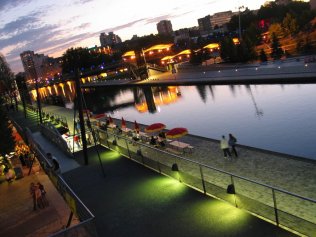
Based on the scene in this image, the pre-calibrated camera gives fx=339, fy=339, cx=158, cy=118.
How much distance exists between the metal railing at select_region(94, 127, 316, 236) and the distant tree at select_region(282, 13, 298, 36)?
59.9m

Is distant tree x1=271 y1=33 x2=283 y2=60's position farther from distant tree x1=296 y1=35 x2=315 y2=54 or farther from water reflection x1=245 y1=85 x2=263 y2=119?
water reflection x1=245 y1=85 x2=263 y2=119

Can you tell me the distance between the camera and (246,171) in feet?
55.1

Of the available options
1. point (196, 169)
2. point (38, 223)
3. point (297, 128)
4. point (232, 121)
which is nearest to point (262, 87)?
point (232, 121)

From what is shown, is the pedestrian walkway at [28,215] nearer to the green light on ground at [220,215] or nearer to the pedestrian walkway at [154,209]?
the pedestrian walkway at [154,209]

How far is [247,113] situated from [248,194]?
18.7 metres

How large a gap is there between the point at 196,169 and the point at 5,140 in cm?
1785

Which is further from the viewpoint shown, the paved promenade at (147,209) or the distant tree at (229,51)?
the distant tree at (229,51)

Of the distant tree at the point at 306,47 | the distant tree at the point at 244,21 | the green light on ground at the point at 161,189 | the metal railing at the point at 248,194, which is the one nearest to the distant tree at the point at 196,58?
the distant tree at the point at 306,47

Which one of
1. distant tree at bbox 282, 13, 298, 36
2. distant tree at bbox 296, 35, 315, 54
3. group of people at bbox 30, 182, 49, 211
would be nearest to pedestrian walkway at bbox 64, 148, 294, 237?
group of people at bbox 30, 182, 49, 211

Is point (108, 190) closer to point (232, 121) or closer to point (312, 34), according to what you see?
point (232, 121)

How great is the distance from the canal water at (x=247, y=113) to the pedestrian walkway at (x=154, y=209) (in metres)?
8.12

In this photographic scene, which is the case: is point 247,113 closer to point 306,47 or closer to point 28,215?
point 28,215

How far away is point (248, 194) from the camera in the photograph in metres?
11.4

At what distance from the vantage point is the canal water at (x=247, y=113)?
21.3 m
